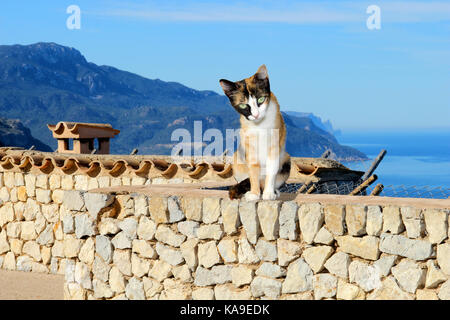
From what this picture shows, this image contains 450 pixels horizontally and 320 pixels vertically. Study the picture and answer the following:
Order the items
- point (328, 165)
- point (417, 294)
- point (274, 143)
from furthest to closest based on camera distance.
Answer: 1. point (328, 165)
2. point (274, 143)
3. point (417, 294)

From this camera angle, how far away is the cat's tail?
6.38 m

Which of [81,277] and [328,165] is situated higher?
[328,165]

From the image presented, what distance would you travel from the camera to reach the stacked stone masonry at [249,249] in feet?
18.2

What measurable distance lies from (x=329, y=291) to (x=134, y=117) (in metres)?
145

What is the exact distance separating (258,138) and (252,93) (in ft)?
1.52

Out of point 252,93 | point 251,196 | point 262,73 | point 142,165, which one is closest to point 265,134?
point 252,93

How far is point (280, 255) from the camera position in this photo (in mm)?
6172

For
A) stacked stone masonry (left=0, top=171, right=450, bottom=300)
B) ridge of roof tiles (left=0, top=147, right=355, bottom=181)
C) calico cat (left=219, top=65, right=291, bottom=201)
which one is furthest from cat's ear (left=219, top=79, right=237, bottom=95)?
ridge of roof tiles (left=0, top=147, right=355, bottom=181)

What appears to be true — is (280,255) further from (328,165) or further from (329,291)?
(328,165)

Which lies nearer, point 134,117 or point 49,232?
point 49,232

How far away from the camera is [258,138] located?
19.4 ft

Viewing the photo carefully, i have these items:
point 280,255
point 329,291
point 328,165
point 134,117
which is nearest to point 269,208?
point 280,255

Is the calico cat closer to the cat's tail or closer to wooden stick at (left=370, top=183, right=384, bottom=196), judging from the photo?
the cat's tail
